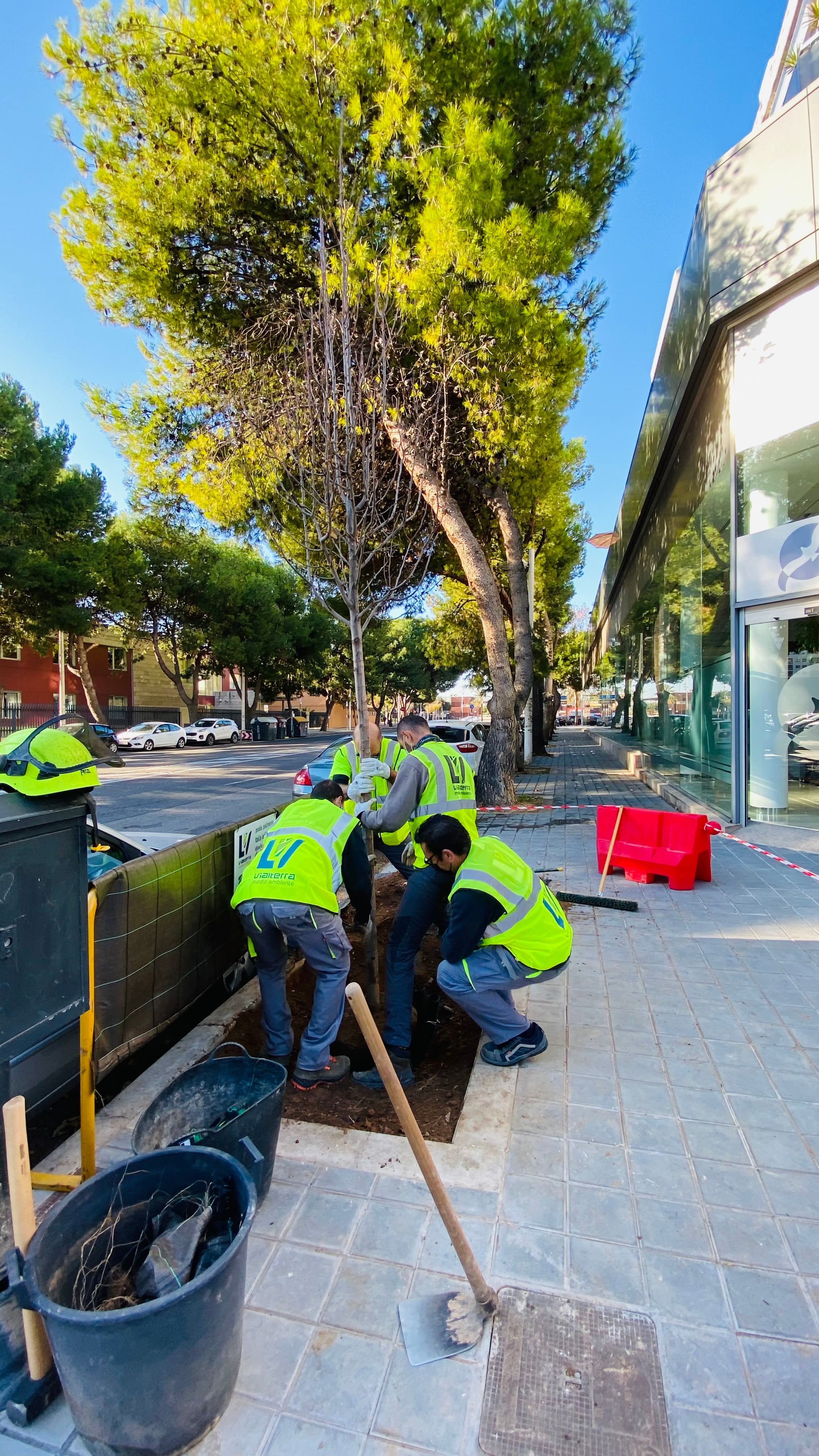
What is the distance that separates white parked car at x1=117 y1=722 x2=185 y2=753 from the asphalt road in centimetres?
227

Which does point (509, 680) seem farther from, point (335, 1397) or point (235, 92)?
point (335, 1397)

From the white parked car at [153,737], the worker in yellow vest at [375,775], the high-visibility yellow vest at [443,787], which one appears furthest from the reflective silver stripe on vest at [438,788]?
the white parked car at [153,737]

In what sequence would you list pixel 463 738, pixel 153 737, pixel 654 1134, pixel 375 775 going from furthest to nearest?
pixel 153 737
pixel 463 738
pixel 375 775
pixel 654 1134

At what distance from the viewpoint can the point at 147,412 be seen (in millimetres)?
9609

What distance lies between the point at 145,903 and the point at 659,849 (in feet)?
16.0

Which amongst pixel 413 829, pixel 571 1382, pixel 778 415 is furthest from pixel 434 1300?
pixel 778 415

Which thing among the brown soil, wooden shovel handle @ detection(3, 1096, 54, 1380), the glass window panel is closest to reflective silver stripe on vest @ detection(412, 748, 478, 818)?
the brown soil

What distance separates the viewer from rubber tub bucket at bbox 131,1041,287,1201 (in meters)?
2.23

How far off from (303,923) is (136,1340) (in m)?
1.71

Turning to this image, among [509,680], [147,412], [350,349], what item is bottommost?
[509,680]

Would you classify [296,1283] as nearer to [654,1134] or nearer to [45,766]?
[654,1134]

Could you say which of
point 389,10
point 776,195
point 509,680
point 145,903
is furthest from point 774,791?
point 389,10

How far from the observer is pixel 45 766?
83.1 inches

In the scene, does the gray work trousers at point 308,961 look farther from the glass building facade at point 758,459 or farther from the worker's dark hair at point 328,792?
the glass building facade at point 758,459
